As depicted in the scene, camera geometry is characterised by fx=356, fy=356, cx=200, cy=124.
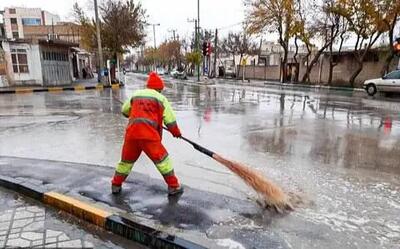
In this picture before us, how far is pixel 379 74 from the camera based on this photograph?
29359 millimetres

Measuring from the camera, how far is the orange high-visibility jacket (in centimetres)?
421

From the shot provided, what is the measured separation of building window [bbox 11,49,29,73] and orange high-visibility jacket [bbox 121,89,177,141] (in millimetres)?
25795

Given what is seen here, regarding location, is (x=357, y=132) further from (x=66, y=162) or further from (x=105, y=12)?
(x=105, y=12)

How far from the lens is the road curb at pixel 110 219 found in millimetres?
3421

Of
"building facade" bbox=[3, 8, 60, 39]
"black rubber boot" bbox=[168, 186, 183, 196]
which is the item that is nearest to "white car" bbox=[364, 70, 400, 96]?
"black rubber boot" bbox=[168, 186, 183, 196]

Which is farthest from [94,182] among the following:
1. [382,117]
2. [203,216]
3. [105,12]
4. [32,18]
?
[32,18]

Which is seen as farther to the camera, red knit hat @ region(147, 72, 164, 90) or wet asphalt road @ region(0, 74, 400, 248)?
red knit hat @ region(147, 72, 164, 90)

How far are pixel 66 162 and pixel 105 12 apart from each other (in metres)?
27.5

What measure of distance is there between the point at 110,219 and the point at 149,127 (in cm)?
112

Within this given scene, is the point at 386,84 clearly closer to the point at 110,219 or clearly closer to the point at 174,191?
the point at 174,191

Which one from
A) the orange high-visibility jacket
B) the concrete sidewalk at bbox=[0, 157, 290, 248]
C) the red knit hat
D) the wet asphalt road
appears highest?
the red knit hat

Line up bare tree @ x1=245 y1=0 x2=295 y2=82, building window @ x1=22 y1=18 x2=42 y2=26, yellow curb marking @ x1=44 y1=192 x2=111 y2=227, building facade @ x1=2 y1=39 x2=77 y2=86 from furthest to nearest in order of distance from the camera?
building window @ x1=22 y1=18 x2=42 y2=26 < bare tree @ x1=245 y1=0 x2=295 y2=82 < building facade @ x1=2 y1=39 x2=77 y2=86 < yellow curb marking @ x1=44 y1=192 x2=111 y2=227

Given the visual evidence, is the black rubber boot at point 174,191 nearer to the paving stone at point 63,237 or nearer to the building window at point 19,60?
the paving stone at point 63,237

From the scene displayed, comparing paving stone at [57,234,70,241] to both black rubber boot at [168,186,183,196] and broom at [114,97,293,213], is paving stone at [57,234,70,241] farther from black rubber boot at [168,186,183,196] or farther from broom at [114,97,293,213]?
broom at [114,97,293,213]
